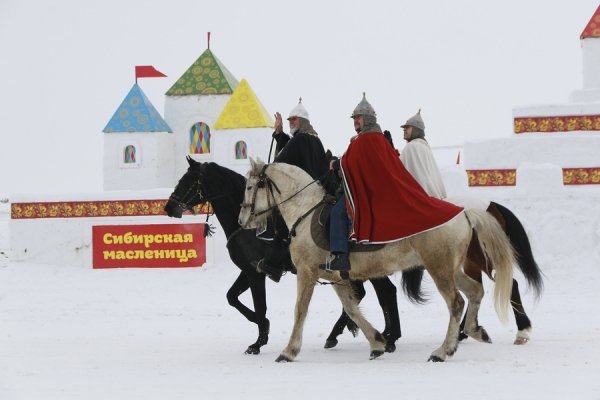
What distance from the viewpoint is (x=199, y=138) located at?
92.4 ft

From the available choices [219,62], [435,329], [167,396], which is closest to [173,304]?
[435,329]

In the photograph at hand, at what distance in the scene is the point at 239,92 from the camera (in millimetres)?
26625

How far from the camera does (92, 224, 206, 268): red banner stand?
813 inches

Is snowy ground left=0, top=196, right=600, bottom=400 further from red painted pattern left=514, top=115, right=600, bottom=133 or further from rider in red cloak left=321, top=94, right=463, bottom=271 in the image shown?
red painted pattern left=514, top=115, right=600, bottom=133

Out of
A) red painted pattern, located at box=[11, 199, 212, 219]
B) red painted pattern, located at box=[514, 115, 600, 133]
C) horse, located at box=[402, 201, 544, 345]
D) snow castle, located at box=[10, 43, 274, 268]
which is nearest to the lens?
horse, located at box=[402, 201, 544, 345]

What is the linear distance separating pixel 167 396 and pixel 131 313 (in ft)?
25.6

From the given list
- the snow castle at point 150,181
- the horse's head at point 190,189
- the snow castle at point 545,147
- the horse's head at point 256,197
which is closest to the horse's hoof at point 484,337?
the horse's head at point 256,197

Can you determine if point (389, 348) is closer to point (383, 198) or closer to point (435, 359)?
point (435, 359)

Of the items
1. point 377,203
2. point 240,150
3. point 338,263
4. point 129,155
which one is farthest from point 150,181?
point 377,203

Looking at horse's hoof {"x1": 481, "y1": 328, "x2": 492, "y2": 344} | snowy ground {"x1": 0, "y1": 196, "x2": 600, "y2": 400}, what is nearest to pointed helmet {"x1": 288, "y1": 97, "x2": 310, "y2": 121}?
snowy ground {"x1": 0, "y1": 196, "x2": 600, "y2": 400}

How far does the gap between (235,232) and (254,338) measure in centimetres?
174

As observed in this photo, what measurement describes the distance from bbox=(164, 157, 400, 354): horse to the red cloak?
145cm

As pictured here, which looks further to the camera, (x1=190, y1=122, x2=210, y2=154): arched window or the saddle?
(x1=190, y1=122, x2=210, y2=154): arched window

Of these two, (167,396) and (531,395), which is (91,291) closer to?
(167,396)
